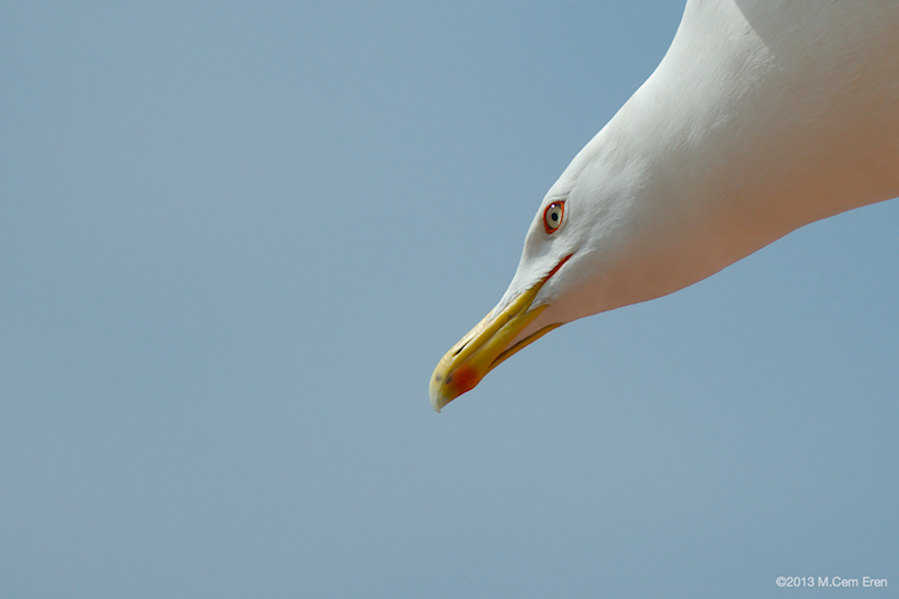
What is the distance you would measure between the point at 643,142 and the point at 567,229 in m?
0.37

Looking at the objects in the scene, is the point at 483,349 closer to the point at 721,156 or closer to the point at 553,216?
the point at 553,216

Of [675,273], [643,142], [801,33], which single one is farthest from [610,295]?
[801,33]

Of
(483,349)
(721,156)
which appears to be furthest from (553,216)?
(721,156)

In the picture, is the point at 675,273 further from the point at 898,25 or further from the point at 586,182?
the point at 898,25

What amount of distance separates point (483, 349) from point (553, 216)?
18.4 inches

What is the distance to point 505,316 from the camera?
7.64 feet

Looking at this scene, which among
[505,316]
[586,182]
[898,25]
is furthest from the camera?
[505,316]

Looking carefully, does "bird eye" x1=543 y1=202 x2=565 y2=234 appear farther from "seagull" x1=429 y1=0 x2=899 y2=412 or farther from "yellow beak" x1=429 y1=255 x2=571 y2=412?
"yellow beak" x1=429 y1=255 x2=571 y2=412

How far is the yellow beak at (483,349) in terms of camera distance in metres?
2.31

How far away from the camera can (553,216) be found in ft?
7.39

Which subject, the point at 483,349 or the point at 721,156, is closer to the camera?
the point at 721,156

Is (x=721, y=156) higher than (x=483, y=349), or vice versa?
(x=721, y=156)

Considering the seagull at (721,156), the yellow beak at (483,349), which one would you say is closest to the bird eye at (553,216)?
the seagull at (721,156)

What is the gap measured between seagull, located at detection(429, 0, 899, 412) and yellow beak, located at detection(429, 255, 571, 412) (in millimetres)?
11
